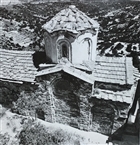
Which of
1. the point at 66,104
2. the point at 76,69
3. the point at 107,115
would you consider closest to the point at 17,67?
the point at 66,104

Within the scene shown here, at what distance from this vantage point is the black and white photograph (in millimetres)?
9914

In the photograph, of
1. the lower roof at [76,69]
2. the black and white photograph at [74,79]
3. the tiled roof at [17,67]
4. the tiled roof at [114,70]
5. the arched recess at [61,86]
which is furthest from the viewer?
the tiled roof at [17,67]

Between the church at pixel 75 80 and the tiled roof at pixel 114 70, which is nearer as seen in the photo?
the church at pixel 75 80

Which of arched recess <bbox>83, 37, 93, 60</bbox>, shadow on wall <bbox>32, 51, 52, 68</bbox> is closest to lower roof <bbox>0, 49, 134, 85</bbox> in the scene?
shadow on wall <bbox>32, 51, 52, 68</bbox>

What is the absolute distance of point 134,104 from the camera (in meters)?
13.1

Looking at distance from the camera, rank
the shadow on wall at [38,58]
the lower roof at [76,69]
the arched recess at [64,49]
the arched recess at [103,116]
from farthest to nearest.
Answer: the shadow on wall at [38,58]
the arched recess at [103,116]
the lower roof at [76,69]
the arched recess at [64,49]

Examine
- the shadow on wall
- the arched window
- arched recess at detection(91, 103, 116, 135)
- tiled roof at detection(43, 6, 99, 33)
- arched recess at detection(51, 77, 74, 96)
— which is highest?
tiled roof at detection(43, 6, 99, 33)

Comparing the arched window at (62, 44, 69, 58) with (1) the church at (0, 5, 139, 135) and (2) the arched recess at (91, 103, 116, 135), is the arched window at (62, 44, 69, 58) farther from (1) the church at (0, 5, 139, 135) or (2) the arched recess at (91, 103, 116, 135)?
(2) the arched recess at (91, 103, 116, 135)

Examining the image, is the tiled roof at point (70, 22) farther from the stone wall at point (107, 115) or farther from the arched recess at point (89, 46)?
the stone wall at point (107, 115)

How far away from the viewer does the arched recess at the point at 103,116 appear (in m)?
10.5

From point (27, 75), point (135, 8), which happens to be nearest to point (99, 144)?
point (27, 75)

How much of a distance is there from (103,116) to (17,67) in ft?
27.6

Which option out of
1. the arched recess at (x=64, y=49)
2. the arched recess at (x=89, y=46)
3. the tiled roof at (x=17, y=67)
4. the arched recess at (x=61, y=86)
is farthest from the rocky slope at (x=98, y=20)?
the arched recess at (x=61, y=86)

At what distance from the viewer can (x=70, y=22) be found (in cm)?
932
